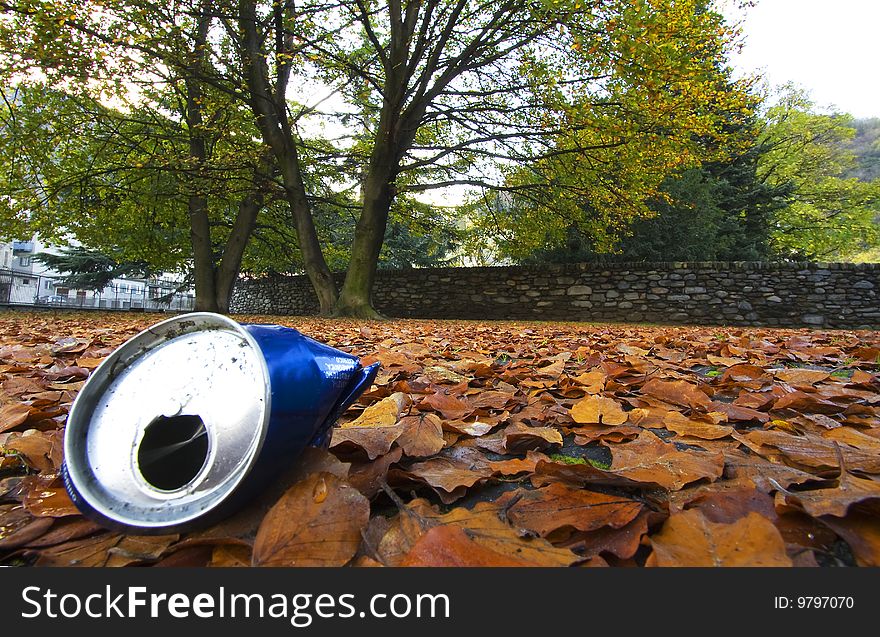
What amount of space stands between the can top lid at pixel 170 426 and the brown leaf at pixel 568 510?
0.42 m

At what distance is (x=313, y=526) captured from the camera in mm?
640

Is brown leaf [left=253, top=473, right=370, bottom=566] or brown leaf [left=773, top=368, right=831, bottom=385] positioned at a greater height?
brown leaf [left=773, top=368, right=831, bottom=385]

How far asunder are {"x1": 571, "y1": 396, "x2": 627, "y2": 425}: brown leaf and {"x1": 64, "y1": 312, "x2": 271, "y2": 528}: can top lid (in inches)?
37.2

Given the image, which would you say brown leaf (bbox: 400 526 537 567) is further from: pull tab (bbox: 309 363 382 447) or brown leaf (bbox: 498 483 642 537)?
pull tab (bbox: 309 363 382 447)

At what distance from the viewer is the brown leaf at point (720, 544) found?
1.80 ft

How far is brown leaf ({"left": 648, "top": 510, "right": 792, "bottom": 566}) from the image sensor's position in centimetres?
55

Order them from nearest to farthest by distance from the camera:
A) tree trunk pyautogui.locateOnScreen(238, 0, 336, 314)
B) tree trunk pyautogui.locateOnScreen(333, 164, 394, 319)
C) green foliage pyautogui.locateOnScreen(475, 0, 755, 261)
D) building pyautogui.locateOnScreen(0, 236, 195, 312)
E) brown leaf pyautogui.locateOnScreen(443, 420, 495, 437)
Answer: brown leaf pyautogui.locateOnScreen(443, 420, 495, 437), green foliage pyautogui.locateOnScreen(475, 0, 755, 261), tree trunk pyautogui.locateOnScreen(238, 0, 336, 314), tree trunk pyautogui.locateOnScreen(333, 164, 394, 319), building pyautogui.locateOnScreen(0, 236, 195, 312)

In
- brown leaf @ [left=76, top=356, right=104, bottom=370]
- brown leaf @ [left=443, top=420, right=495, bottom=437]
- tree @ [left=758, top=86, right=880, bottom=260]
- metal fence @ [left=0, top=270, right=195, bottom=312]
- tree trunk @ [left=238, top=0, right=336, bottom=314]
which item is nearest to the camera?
brown leaf @ [left=443, top=420, right=495, bottom=437]

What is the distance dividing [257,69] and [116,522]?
409 inches

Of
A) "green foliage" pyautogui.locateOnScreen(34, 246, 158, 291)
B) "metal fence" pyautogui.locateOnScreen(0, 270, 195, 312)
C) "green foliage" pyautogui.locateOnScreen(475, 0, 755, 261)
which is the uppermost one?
"green foliage" pyautogui.locateOnScreen(475, 0, 755, 261)

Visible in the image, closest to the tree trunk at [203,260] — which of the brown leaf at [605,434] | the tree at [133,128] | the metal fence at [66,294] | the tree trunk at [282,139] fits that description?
the tree at [133,128]

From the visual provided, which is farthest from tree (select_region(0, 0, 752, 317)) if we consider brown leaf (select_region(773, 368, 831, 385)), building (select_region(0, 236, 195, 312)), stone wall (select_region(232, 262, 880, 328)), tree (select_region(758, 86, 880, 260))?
tree (select_region(758, 86, 880, 260))

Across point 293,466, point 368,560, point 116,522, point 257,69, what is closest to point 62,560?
point 116,522

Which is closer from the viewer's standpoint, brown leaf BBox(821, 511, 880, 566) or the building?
brown leaf BBox(821, 511, 880, 566)
